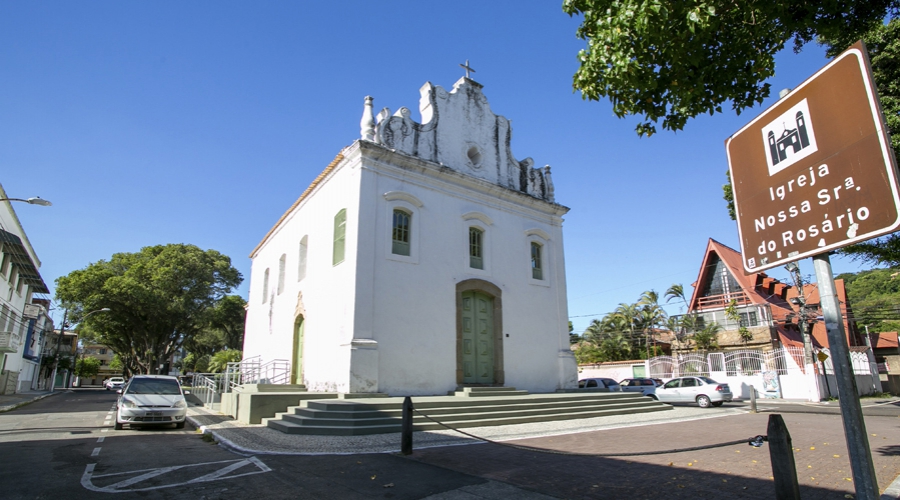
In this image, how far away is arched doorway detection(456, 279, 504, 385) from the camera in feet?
50.2

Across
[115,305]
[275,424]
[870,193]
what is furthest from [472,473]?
[115,305]

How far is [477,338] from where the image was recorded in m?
15.7

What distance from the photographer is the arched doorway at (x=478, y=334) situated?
50.2 feet

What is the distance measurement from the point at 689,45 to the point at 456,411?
936 centimetres

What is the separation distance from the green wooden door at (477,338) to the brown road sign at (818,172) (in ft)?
40.5

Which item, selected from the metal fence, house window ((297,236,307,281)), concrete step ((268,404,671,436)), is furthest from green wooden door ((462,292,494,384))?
the metal fence

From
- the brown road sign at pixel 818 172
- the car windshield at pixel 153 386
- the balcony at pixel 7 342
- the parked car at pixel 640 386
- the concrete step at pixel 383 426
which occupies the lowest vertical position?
the concrete step at pixel 383 426

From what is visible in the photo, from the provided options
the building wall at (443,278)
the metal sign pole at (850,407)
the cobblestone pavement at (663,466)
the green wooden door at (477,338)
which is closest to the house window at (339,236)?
the building wall at (443,278)

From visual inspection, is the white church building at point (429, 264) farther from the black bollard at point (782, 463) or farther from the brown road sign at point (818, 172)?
the brown road sign at point (818, 172)

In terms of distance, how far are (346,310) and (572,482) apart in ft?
28.7

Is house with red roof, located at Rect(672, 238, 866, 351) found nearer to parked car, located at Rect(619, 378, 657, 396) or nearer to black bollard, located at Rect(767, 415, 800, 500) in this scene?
parked car, located at Rect(619, 378, 657, 396)

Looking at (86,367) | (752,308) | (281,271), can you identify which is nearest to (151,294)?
(281,271)

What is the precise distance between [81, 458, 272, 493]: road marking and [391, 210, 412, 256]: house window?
7.86 metres

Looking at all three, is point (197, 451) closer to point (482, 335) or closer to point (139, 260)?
point (482, 335)
